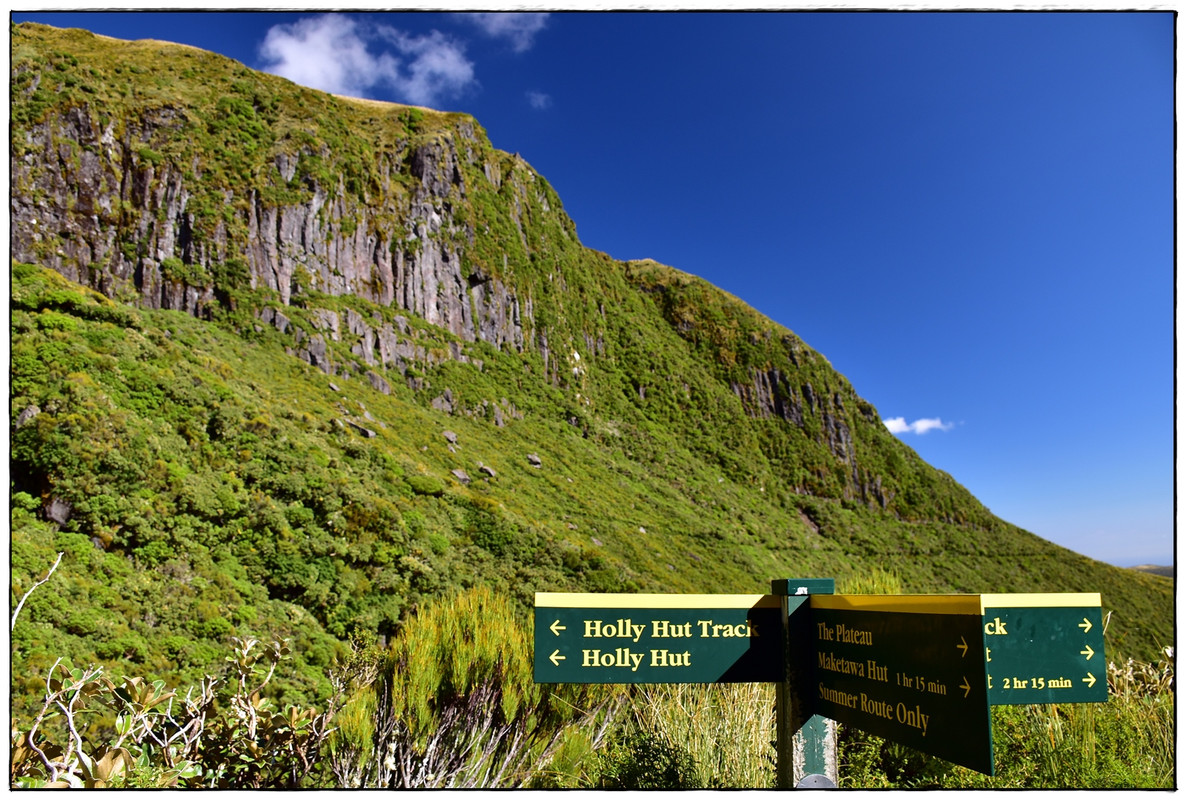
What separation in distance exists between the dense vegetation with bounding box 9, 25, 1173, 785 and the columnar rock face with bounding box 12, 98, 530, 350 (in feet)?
0.76

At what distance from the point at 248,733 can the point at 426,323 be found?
1565 inches

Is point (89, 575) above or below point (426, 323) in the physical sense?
below

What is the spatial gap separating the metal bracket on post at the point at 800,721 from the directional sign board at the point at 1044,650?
0.77m

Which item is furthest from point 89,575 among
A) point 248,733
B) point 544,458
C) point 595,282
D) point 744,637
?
point 595,282

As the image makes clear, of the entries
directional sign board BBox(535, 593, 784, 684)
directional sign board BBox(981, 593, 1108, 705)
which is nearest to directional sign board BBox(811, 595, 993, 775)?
directional sign board BBox(535, 593, 784, 684)

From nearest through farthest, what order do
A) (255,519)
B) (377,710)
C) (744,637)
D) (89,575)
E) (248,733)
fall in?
1. (744,637)
2. (248,733)
3. (377,710)
4. (89,575)
5. (255,519)

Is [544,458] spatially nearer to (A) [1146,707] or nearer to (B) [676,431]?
(B) [676,431]

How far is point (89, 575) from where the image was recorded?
9.28m

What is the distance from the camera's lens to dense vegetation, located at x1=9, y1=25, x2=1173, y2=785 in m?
9.66

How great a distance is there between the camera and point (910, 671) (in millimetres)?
2125

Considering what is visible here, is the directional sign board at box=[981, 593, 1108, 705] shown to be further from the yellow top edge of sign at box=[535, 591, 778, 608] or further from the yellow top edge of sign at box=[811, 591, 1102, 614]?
the yellow top edge of sign at box=[535, 591, 778, 608]

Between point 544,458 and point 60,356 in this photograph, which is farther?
point 544,458

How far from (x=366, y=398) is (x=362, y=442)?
939 centimetres

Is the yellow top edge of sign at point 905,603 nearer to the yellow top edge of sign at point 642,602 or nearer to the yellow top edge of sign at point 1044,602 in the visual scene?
the yellow top edge of sign at point 642,602
